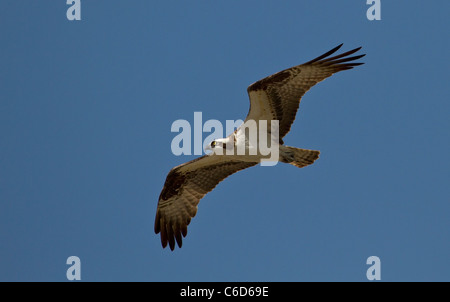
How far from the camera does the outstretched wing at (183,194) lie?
13602 mm

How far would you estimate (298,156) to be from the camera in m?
12.7

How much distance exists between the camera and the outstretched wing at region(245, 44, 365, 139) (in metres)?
12.0

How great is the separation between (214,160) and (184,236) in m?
1.59

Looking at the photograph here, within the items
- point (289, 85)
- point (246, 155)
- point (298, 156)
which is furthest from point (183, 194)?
point (289, 85)

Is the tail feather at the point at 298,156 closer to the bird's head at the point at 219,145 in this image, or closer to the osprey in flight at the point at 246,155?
the osprey in flight at the point at 246,155

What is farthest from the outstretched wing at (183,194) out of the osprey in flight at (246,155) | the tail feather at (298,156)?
the tail feather at (298,156)

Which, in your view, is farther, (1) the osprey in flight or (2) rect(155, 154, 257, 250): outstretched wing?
(2) rect(155, 154, 257, 250): outstretched wing

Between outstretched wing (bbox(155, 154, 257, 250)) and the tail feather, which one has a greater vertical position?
the tail feather

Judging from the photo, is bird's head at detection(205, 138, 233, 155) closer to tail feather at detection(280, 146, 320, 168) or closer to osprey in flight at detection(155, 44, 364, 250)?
osprey in flight at detection(155, 44, 364, 250)

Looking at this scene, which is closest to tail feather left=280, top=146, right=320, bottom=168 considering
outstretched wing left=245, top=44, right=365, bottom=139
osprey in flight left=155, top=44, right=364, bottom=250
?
osprey in flight left=155, top=44, right=364, bottom=250
